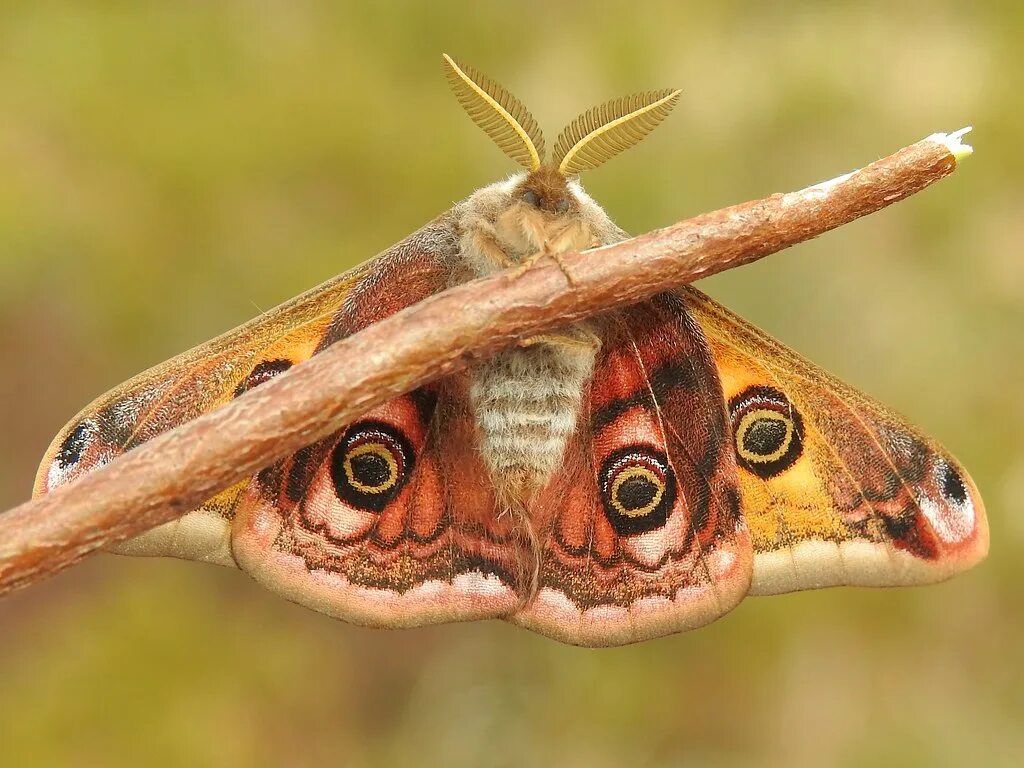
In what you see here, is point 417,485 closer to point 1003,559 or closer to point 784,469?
point 784,469

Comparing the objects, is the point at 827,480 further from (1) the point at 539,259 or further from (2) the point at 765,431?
(1) the point at 539,259

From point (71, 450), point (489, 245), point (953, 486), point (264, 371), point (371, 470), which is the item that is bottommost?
point (953, 486)

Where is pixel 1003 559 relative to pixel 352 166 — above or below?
below

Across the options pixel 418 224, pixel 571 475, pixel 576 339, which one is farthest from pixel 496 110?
pixel 418 224

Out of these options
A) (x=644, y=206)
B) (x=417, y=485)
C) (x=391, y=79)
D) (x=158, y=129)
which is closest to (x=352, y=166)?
(x=391, y=79)

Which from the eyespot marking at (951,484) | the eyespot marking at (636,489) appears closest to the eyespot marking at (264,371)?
the eyespot marking at (636,489)

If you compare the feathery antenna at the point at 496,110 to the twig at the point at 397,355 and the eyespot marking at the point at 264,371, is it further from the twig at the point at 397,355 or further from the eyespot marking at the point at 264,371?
the eyespot marking at the point at 264,371
